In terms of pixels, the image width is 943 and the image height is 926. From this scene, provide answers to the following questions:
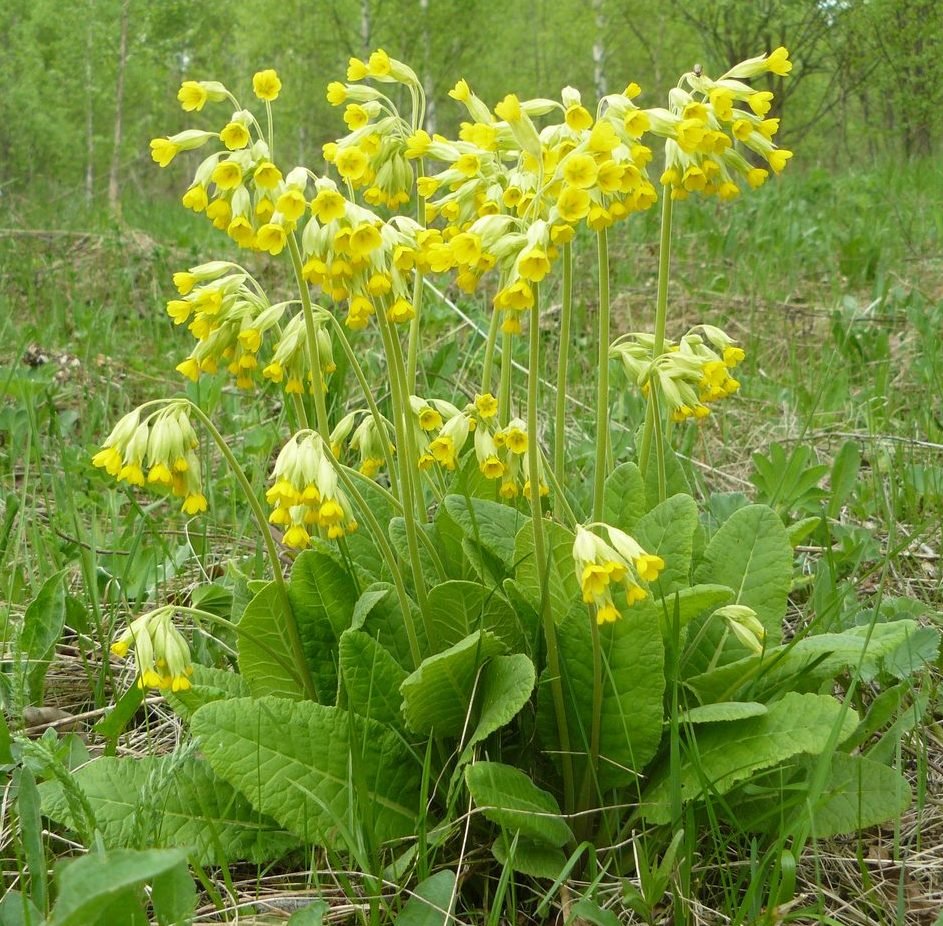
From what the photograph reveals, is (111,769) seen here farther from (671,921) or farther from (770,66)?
(770,66)

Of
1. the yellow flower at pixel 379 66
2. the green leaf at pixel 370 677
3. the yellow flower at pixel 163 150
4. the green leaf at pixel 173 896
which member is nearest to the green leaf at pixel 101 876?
the green leaf at pixel 173 896

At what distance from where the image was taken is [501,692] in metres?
1.86

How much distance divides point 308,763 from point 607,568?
668 mm

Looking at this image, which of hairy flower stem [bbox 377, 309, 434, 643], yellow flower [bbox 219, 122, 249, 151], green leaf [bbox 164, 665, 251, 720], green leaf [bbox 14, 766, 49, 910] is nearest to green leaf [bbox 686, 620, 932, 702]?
hairy flower stem [bbox 377, 309, 434, 643]

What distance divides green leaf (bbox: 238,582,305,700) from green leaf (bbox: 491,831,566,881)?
57 centimetres

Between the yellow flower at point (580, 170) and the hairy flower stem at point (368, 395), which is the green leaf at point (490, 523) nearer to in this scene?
the hairy flower stem at point (368, 395)

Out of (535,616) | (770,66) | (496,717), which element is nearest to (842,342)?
(770,66)

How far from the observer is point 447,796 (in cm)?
190

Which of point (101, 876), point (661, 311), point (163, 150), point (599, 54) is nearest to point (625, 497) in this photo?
point (661, 311)

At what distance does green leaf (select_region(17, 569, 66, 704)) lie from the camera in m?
2.35

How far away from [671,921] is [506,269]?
1116 mm

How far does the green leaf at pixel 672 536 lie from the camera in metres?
2.13

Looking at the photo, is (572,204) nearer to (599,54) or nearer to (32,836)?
(32,836)

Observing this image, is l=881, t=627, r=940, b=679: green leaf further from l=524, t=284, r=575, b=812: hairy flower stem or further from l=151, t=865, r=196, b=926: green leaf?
l=151, t=865, r=196, b=926: green leaf
